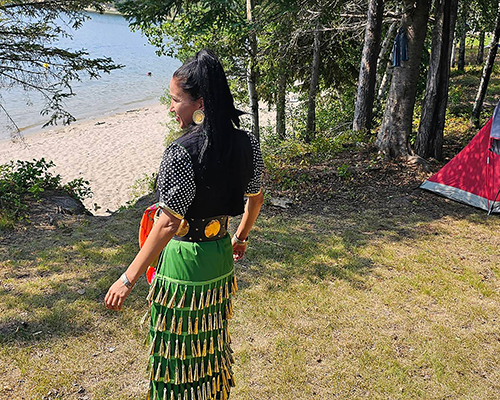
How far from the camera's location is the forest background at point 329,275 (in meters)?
3.35

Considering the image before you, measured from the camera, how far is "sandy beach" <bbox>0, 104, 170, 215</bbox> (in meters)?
13.6

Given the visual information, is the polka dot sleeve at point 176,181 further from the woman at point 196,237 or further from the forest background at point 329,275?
the forest background at point 329,275

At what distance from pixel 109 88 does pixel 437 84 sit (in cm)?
2569

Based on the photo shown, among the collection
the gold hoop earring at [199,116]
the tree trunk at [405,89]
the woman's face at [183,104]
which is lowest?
the tree trunk at [405,89]

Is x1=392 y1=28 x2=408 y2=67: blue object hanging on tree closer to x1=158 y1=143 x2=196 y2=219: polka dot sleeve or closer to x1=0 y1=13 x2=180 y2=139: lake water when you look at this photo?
x1=158 y1=143 x2=196 y2=219: polka dot sleeve

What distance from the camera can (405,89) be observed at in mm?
7500

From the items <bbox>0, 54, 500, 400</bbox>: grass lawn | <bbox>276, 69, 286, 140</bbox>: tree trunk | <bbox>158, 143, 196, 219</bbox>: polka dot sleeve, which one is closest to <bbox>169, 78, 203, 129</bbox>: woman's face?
<bbox>158, 143, 196, 219</bbox>: polka dot sleeve

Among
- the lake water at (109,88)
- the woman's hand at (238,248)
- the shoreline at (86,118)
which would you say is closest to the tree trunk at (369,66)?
the woman's hand at (238,248)

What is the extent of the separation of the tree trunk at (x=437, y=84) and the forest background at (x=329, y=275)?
0.02m

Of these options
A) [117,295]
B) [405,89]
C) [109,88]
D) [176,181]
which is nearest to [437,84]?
[405,89]

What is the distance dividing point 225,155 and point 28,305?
10.4ft

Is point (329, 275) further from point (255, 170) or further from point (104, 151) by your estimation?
point (104, 151)

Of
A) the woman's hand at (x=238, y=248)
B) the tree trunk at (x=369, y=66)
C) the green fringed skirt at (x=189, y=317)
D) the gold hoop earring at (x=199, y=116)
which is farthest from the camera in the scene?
the tree trunk at (x=369, y=66)

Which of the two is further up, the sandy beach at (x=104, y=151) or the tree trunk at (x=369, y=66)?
the tree trunk at (x=369, y=66)
